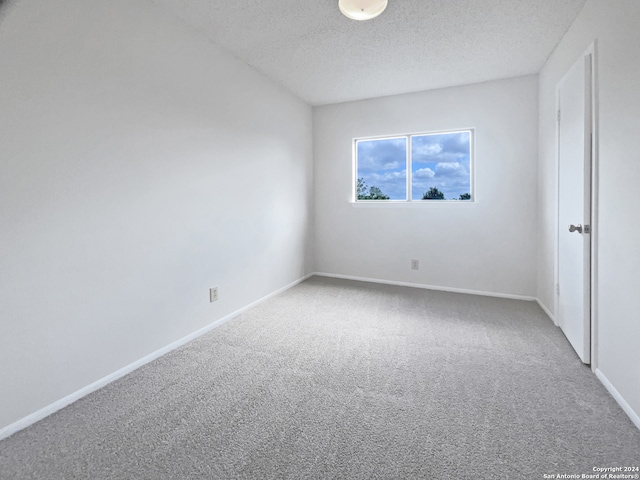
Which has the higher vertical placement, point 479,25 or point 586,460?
point 479,25

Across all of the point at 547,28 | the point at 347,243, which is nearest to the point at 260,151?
the point at 347,243

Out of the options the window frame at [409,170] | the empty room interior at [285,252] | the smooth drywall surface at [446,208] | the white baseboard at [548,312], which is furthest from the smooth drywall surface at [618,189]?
the window frame at [409,170]

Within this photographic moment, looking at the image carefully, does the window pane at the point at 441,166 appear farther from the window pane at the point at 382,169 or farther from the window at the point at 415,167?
the window pane at the point at 382,169

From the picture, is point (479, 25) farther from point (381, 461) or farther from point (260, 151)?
point (381, 461)

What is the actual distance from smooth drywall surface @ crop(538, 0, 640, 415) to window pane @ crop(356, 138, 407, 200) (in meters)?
2.18

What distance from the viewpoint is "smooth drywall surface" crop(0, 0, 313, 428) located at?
153 cm

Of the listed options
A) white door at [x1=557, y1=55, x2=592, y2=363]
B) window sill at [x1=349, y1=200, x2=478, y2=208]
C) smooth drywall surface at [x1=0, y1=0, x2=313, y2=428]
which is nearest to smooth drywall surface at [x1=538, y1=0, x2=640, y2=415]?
white door at [x1=557, y1=55, x2=592, y2=363]

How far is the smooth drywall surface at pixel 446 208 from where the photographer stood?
3477 mm

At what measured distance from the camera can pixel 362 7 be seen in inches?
78.9

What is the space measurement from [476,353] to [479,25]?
2.53 metres

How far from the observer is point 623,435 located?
1.42m

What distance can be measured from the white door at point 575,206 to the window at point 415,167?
4.23ft

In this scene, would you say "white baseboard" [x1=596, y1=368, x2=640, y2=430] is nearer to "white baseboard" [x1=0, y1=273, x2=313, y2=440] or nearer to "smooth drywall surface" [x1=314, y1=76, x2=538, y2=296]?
"smooth drywall surface" [x1=314, y1=76, x2=538, y2=296]

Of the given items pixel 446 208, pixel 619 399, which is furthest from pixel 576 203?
pixel 446 208
